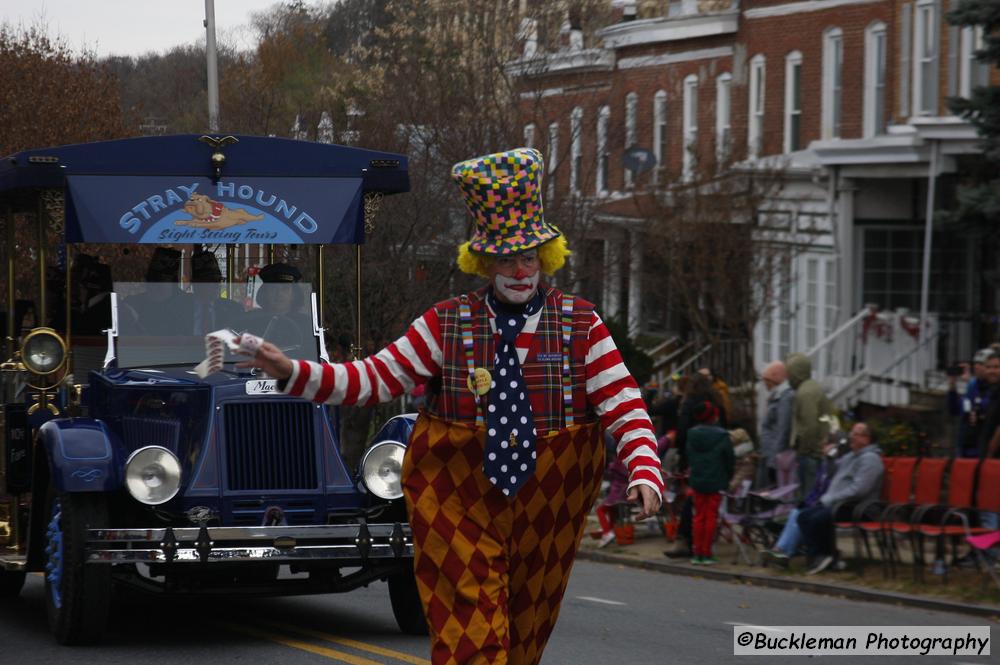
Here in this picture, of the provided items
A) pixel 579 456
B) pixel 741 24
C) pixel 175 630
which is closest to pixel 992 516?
pixel 175 630

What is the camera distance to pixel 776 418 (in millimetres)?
16484

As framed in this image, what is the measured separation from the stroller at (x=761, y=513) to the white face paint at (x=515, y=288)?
33.5ft

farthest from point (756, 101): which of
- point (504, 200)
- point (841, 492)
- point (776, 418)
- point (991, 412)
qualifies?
point (504, 200)

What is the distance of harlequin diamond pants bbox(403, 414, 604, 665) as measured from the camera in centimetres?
580

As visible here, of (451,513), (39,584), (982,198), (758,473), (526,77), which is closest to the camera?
(451,513)

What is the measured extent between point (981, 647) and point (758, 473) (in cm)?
694

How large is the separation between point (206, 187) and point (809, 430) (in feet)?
24.7

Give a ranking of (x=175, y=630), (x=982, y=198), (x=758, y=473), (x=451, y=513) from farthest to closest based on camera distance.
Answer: (x=758, y=473) < (x=982, y=198) < (x=175, y=630) < (x=451, y=513)

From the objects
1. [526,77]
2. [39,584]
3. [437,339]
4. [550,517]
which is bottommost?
[39,584]

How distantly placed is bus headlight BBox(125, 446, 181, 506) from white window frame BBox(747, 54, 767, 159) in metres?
20.5

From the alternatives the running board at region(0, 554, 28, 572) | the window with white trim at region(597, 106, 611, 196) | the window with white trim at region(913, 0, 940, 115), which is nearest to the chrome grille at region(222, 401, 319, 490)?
the running board at region(0, 554, 28, 572)

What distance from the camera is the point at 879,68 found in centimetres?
2569

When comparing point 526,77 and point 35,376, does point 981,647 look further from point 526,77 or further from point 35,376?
point 526,77

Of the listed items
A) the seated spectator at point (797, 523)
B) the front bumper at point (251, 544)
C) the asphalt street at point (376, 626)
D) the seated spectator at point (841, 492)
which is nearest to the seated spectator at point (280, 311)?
the front bumper at point (251, 544)
